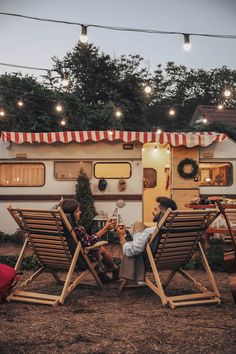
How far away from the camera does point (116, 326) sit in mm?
3922

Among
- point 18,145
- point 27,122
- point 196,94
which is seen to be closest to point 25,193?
point 18,145

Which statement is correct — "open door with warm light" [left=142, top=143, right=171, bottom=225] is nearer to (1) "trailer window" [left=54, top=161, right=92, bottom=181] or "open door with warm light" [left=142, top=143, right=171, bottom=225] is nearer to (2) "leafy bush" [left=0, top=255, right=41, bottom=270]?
(1) "trailer window" [left=54, top=161, right=92, bottom=181]

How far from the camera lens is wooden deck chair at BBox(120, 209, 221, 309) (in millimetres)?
4617

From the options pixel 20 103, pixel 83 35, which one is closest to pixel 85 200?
pixel 83 35

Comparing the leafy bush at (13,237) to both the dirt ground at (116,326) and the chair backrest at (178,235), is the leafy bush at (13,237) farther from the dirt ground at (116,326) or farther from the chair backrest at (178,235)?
the chair backrest at (178,235)

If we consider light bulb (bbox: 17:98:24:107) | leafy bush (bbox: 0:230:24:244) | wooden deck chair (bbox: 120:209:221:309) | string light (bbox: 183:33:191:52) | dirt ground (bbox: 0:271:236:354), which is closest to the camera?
dirt ground (bbox: 0:271:236:354)

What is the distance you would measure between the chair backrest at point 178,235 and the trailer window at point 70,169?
644 centimetres

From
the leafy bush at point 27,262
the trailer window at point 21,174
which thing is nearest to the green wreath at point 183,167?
the trailer window at point 21,174

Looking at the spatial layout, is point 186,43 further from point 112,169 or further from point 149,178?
point 149,178

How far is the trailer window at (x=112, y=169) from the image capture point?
11.2m

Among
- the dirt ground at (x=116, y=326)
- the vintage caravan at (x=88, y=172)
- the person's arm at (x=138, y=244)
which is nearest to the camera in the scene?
the dirt ground at (x=116, y=326)

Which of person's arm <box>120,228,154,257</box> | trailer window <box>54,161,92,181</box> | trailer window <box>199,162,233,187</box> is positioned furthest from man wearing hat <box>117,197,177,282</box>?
trailer window <box>199,162,233,187</box>

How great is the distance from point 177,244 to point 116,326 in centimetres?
132

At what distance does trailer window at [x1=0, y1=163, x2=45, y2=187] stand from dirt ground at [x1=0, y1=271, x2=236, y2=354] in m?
6.44
